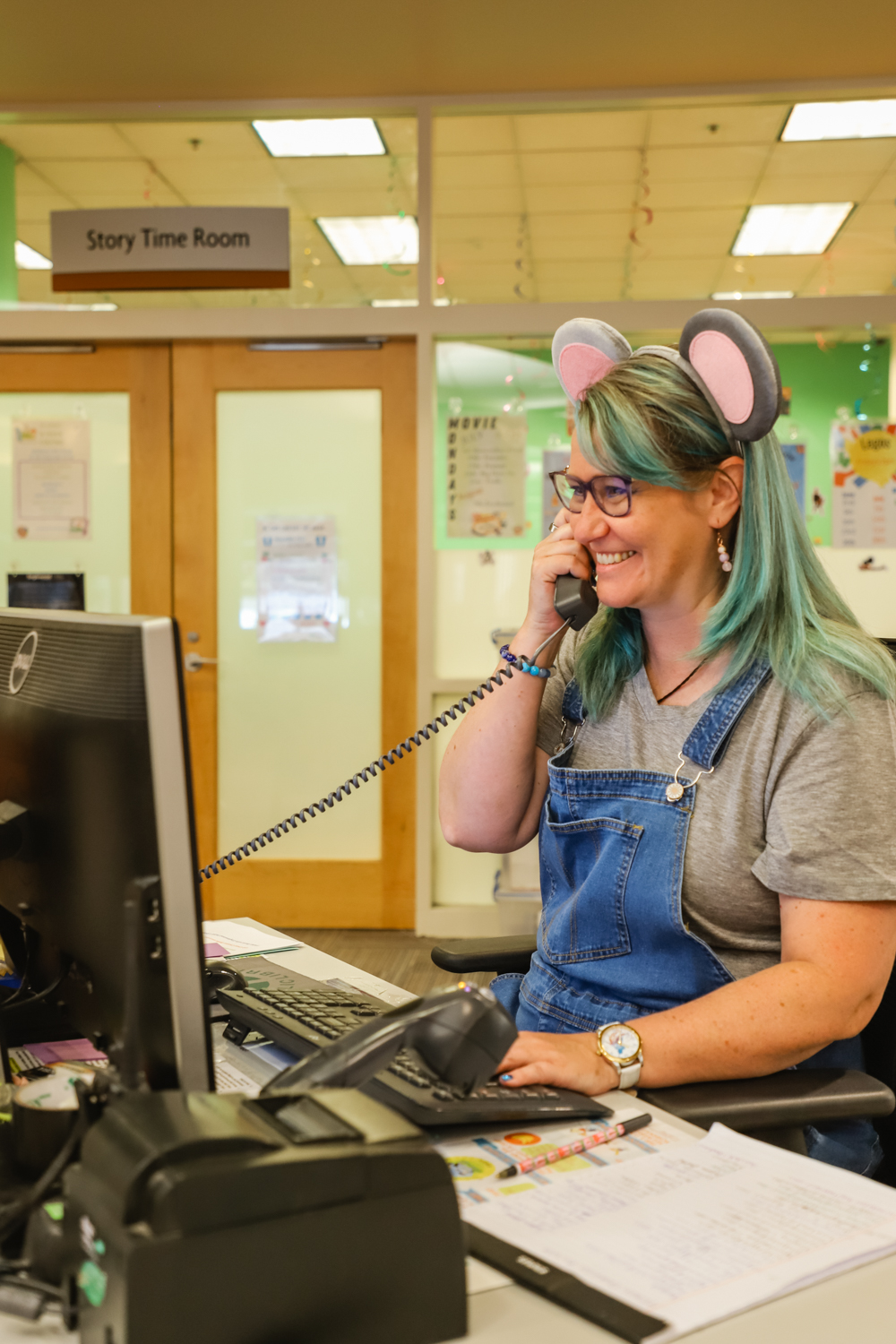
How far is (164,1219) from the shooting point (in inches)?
24.4

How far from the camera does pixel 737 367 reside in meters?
1.28

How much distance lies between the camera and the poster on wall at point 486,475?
4312 millimetres

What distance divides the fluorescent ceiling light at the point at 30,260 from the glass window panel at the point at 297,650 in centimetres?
86

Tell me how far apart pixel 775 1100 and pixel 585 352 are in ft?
3.05

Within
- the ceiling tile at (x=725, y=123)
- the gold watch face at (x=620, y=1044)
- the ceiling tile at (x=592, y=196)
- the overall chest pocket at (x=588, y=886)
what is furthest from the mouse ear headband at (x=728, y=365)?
the ceiling tile at (x=725, y=123)

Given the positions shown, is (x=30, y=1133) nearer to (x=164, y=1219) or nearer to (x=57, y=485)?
(x=164, y=1219)

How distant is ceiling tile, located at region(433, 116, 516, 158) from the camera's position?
4223 millimetres

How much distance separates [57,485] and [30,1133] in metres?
3.98

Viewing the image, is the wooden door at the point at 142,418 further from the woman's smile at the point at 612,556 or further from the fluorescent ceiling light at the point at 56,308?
the woman's smile at the point at 612,556

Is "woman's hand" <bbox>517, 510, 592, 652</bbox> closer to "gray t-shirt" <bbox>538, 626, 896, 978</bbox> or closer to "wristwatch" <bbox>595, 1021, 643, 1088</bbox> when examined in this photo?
"gray t-shirt" <bbox>538, 626, 896, 978</bbox>

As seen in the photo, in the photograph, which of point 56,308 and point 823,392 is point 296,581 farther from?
point 823,392

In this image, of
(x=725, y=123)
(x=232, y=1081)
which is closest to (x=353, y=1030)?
(x=232, y=1081)

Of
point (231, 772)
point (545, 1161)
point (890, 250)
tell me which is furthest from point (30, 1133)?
point (890, 250)

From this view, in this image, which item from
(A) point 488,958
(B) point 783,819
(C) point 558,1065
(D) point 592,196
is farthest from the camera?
(D) point 592,196
